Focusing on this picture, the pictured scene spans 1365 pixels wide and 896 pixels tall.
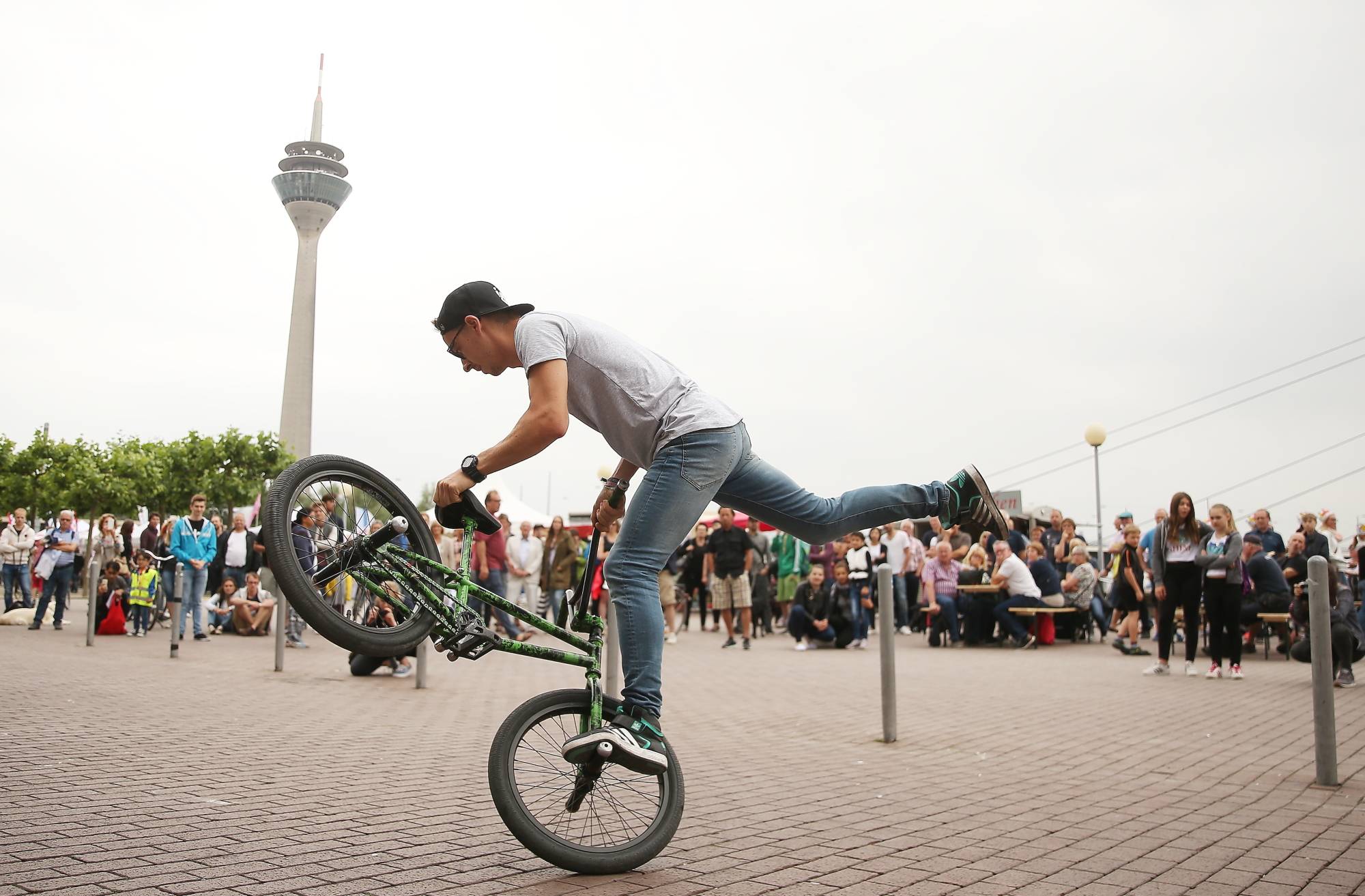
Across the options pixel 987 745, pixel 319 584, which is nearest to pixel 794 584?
pixel 987 745

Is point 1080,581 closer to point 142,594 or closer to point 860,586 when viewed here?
point 860,586

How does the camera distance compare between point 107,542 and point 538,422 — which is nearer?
point 538,422

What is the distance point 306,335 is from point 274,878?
325 ft

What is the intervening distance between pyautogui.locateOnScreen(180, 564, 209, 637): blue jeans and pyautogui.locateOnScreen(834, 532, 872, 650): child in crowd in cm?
913

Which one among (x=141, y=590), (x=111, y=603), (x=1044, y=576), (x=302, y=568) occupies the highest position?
(x=1044, y=576)

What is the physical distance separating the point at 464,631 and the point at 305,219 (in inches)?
3726

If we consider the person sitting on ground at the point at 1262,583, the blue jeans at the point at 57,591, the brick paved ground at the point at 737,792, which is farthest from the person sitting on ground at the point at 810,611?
the blue jeans at the point at 57,591

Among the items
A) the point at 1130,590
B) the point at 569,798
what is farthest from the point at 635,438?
the point at 1130,590

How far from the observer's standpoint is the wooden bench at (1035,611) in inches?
686

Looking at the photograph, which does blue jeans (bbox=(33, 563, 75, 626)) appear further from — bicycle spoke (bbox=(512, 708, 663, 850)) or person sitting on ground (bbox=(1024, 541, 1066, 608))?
bicycle spoke (bbox=(512, 708, 663, 850))

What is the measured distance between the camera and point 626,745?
4.19 metres

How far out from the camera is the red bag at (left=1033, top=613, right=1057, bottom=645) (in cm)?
1808

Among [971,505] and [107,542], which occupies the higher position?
[107,542]

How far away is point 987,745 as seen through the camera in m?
7.83
